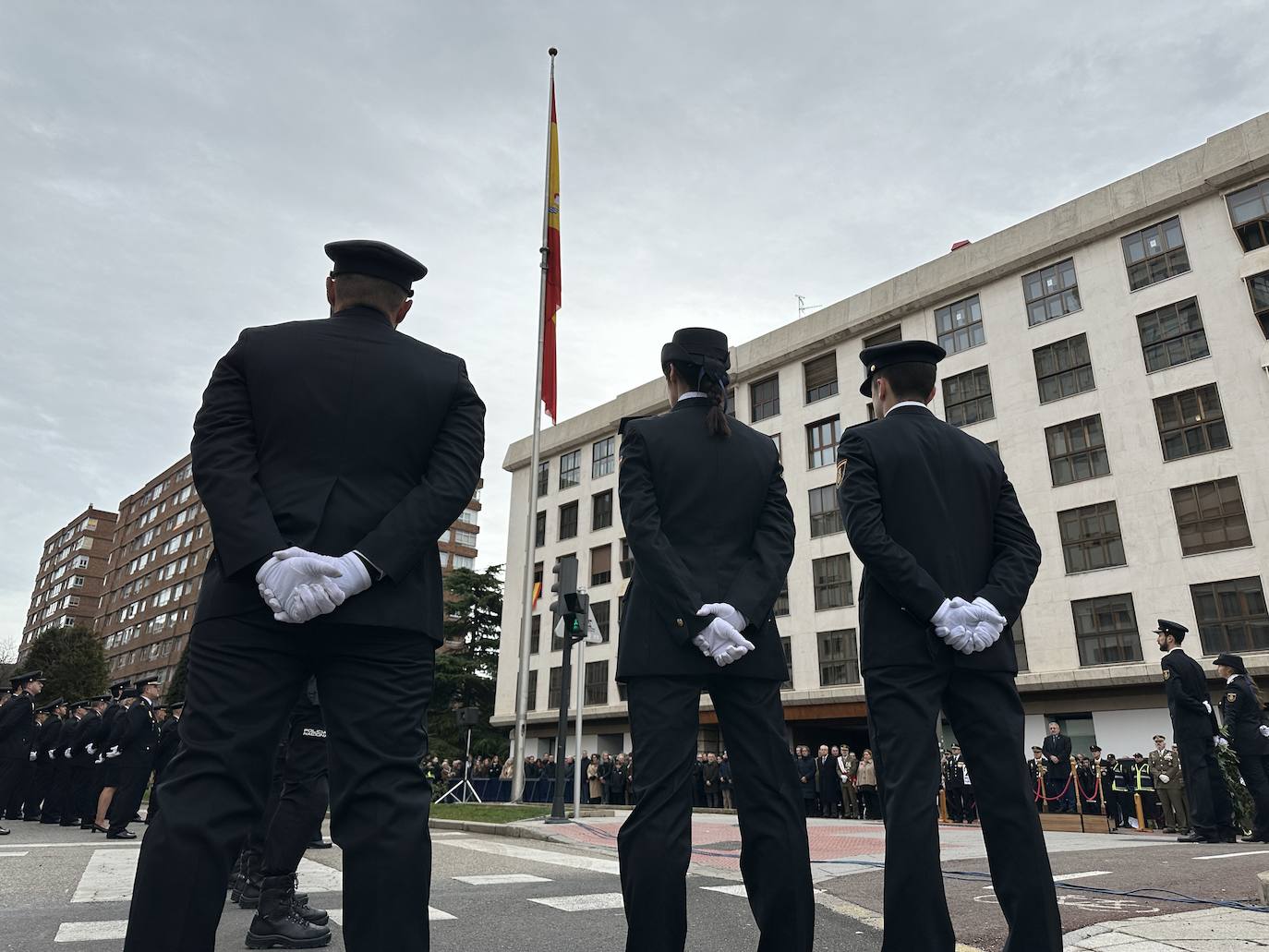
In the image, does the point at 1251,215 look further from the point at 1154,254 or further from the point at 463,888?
the point at 463,888

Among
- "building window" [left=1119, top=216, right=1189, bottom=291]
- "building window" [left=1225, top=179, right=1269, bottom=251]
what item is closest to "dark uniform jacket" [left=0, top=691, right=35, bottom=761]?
"building window" [left=1119, top=216, right=1189, bottom=291]

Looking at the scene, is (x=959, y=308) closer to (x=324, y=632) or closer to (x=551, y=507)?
(x=551, y=507)

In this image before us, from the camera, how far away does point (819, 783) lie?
25062 millimetres

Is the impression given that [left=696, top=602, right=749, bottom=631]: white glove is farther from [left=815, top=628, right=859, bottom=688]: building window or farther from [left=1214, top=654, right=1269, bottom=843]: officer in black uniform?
[left=815, top=628, right=859, bottom=688]: building window

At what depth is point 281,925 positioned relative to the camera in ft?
12.9

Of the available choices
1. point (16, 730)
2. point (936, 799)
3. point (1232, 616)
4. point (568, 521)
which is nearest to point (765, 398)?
point (568, 521)

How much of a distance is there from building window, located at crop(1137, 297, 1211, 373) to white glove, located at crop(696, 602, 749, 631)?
3105cm

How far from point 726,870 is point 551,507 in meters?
43.8

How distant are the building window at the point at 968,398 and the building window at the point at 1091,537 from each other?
16.3ft

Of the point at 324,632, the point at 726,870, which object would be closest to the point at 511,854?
the point at 726,870

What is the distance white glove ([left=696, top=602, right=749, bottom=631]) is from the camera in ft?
9.78

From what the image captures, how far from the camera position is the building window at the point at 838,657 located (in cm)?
3447

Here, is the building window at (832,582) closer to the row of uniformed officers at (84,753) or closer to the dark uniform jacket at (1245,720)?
the dark uniform jacket at (1245,720)

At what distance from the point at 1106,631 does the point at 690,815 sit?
29840mm
